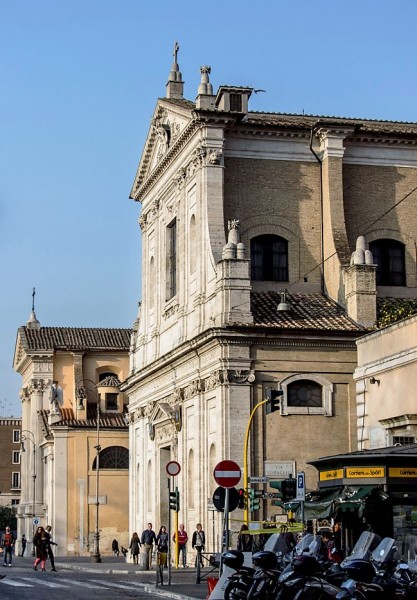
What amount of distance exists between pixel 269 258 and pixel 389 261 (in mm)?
4374

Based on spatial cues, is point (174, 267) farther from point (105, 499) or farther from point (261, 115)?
point (105, 499)

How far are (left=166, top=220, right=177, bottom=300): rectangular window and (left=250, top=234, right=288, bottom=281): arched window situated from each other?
5.16m

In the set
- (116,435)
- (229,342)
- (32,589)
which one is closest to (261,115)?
(229,342)

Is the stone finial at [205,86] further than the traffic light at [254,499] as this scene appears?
Yes

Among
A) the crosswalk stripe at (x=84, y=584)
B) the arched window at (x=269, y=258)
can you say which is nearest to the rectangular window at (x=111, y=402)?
the arched window at (x=269, y=258)

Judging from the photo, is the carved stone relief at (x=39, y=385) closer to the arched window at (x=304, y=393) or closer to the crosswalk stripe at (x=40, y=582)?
the arched window at (x=304, y=393)

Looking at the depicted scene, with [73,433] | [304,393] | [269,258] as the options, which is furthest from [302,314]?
[73,433]

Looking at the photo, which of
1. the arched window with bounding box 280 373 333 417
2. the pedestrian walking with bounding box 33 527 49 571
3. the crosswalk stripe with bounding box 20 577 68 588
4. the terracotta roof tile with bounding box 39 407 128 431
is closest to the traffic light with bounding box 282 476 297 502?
the crosswalk stripe with bounding box 20 577 68 588

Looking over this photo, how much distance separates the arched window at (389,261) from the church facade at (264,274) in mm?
48

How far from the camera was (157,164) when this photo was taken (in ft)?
164

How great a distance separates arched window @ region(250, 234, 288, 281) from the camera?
145ft

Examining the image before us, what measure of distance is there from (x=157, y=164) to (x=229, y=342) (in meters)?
11.9

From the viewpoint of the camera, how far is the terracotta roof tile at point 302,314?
4089cm

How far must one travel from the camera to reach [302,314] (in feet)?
137
